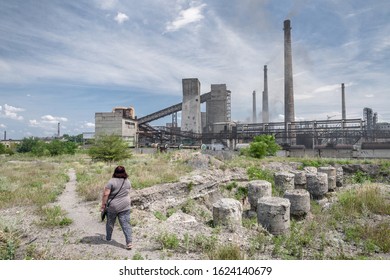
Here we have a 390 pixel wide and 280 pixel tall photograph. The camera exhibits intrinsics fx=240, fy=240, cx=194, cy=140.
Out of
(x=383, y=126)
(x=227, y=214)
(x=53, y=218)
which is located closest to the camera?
(x=53, y=218)

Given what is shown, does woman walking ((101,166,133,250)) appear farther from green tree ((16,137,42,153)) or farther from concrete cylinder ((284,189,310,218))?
green tree ((16,137,42,153))

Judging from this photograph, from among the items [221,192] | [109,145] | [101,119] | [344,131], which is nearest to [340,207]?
[221,192]

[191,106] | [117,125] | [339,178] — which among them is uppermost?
Result: [191,106]

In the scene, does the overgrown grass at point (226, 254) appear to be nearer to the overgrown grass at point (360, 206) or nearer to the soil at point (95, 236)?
the soil at point (95, 236)

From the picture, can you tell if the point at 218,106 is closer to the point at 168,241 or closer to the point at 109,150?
the point at 109,150

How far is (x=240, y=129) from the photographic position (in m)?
43.5

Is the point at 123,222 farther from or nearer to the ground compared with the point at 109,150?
nearer to the ground

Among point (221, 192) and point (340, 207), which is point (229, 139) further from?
point (340, 207)

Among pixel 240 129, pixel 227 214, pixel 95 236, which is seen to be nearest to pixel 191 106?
pixel 240 129

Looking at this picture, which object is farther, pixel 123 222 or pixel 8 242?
pixel 123 222

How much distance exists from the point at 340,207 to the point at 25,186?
1165 centimetres

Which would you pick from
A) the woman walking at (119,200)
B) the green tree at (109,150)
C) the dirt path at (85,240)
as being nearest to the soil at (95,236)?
the dirt path at (85,240)

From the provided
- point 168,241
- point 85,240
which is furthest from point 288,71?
point 85,240

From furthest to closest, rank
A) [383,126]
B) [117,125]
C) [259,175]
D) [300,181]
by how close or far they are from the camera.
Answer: [383,126] → [117,125] → [259,175] → [300,181]
